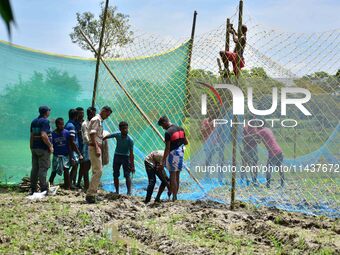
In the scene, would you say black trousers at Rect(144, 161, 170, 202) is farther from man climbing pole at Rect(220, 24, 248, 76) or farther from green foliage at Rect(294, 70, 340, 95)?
green foliage at Rect(294, 70, 340, 95)

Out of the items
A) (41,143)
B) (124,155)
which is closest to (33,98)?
(41,143)

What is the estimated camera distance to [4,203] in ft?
22.5

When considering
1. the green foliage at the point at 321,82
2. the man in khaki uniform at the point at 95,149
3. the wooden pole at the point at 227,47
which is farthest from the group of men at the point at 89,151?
the green foliage at the point at 321,82

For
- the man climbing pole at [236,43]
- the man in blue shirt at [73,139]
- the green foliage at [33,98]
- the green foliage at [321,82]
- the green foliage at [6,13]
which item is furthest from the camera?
the green foliage at [33,98]

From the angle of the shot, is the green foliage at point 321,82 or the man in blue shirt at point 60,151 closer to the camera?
the green foliage at point 321,82

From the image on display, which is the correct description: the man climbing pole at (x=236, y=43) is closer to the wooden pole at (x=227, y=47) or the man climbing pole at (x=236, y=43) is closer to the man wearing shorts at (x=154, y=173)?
the wooden pole at (x=227, y=47)

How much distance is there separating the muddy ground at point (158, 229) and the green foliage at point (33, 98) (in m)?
1.80

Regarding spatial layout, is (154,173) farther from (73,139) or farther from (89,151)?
(73,139)

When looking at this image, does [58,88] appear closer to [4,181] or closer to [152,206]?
[4,181]

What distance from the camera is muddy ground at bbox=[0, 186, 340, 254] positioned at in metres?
4.54

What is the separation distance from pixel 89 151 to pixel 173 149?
1.16 m

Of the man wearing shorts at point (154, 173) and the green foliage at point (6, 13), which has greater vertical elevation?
the green foliage at point (6, 13)

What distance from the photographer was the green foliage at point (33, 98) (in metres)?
8.40

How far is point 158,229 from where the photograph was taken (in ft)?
17.6
